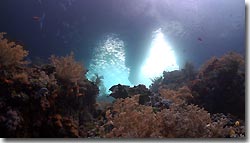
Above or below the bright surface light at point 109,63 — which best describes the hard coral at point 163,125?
below

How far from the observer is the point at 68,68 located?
297 centimetres

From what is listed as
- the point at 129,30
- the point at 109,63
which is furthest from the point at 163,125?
the point at 129,30

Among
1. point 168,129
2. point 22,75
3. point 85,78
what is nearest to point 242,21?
point 168,129

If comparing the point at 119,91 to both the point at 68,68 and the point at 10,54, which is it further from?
the point at 10,54

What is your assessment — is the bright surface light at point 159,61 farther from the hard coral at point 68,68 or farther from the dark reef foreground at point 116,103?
the hard coral at point 68,68

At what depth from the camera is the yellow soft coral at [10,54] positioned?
9.03 feet

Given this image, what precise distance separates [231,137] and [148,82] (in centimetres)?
97

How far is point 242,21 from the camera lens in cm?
304

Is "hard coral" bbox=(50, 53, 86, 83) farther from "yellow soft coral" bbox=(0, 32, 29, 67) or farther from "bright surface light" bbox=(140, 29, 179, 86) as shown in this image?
"bright surface light" bbox=(140, 29, 179, 86)

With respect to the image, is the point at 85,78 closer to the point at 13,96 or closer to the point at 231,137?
the point at 13,96

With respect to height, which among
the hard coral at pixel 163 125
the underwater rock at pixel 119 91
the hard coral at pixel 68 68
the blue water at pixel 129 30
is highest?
the blue water at pixel 129 30

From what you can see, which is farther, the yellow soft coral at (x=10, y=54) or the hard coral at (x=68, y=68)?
the hard coral at (x=68, y=68)

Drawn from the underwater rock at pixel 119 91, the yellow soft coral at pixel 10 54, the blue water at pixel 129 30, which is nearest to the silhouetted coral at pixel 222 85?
the blue water at pixel 129 30

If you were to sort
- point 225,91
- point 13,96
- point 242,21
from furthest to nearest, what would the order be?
point 225,91, point 242,21, point 13,96
